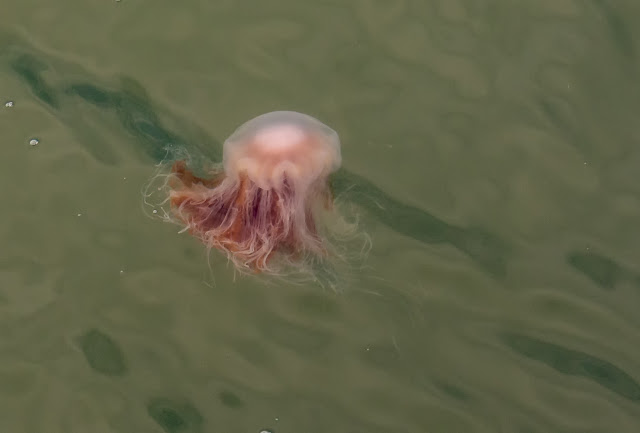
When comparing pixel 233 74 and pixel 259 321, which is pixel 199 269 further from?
pixel 233 74

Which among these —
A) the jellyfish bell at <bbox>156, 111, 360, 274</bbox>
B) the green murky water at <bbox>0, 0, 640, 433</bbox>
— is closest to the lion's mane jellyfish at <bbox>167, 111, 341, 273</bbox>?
the jellyfish bell at <bbox>156, 111, 360, 274</bbox>

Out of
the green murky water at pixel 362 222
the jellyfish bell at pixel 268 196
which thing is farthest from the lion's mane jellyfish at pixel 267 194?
the green murky water at pixel 362 222

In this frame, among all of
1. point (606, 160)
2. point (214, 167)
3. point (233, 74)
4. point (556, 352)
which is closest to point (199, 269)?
point (214, 167)

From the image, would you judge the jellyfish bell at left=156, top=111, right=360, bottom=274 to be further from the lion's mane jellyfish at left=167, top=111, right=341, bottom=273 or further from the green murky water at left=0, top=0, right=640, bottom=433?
the green murky water at left=0, top=0, right=640, bottom=433

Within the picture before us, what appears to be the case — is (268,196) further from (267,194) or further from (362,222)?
(362,222)

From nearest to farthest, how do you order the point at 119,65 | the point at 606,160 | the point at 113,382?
the point at 113,382, the point at 606,160, the point at 119,65
